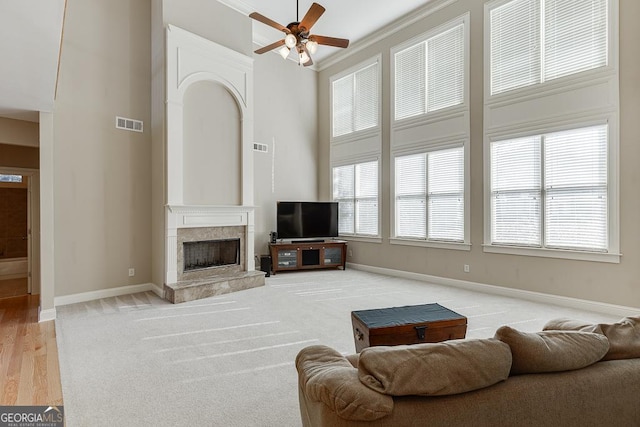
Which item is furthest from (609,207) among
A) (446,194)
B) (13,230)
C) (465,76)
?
(13,230)

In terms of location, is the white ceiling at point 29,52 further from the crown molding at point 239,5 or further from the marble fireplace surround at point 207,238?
the crown molding at point 239,5

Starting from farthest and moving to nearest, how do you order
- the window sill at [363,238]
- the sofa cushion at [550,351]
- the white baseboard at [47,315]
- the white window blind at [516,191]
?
the window sill at [363,238] < the white window blind at [516,191] < the white baseboard at [47,315] < the sofa cushion at [550,351]

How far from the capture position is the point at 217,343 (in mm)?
3438

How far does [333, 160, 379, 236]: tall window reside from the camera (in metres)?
7.42

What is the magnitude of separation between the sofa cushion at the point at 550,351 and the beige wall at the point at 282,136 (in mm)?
6461

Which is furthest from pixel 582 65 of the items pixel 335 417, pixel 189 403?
pixel 189 403

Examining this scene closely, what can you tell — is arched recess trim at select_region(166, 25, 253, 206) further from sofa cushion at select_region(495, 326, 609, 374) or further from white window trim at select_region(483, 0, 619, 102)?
sofa cushion at select_region(495, 326, 609, 374)

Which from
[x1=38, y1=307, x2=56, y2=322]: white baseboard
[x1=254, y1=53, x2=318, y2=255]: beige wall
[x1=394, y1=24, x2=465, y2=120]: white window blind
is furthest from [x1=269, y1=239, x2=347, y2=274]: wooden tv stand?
[x1=38, y1=307, x2=56, y2=322]: white baseboard

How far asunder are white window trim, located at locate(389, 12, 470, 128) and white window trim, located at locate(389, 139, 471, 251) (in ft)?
1.70

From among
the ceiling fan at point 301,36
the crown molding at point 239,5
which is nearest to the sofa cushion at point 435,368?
the ceiling fan at point 301,36

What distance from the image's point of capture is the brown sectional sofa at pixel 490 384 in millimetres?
1092

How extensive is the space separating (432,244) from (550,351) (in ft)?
16.8

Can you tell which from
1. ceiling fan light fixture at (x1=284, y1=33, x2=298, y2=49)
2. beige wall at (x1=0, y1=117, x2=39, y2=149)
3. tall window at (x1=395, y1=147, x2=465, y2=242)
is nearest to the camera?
ceiling fan light fixture at (x1=284, y1=33, x2=298, y2=49)

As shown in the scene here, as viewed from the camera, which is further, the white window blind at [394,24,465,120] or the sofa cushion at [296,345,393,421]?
the white window blind at [394,24,465,120]
